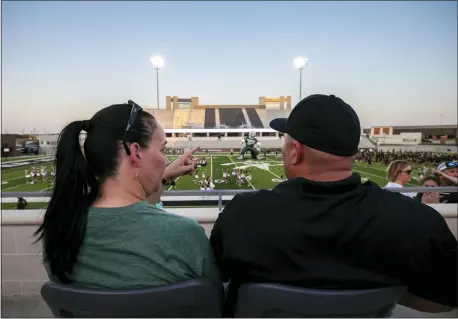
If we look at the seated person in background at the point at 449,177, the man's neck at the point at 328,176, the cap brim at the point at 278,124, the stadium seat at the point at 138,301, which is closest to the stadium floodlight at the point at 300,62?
the seated person in background at the point at 449,177

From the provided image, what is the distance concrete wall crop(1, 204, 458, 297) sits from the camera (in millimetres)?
1957

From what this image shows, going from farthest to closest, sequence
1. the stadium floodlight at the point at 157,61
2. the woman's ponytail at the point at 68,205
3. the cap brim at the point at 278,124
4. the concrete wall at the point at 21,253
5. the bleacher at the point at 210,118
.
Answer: the bleacher at the point at 210,118, the stadium floodlight at the point at 157,61, the concrete wall at the point at 21,253, the cap brim at the point at 278,124, the woman's ponytail at the point at 68,205

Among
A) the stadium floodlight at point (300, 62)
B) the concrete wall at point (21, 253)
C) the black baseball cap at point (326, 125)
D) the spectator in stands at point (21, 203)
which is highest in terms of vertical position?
the stadium floodlight at point (300, 62)

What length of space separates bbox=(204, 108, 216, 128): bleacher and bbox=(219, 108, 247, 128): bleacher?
0.41 feet

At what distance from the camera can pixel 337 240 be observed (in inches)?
23.7

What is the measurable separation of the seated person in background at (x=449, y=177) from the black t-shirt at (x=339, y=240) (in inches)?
82.9

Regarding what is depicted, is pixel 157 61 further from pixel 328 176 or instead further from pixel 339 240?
pixel 339 240

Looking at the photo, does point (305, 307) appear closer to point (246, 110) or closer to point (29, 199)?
point (29, 199)

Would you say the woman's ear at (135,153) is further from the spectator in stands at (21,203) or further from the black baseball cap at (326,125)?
the spectator in stands at (21,203)

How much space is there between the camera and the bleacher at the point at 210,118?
351 centimetres

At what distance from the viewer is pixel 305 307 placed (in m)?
0.55

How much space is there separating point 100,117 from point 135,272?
38 centimetres

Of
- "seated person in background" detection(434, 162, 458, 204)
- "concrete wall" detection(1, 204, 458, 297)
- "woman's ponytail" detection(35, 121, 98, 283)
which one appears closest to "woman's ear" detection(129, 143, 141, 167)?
"woman's ponytail" detection(35, 121, 98, 283)

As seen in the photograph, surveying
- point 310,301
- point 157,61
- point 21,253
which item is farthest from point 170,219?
point 157,61
